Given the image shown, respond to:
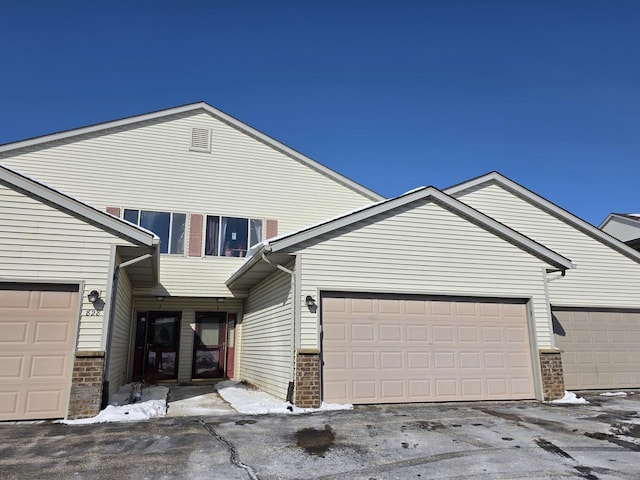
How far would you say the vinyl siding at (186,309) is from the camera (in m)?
14.8

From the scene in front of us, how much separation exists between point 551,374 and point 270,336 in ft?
21.3

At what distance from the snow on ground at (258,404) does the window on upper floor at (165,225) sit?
15.5 feet

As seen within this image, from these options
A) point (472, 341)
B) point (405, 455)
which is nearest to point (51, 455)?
point (405, 455)

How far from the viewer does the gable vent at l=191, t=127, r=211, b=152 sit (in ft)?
50.9

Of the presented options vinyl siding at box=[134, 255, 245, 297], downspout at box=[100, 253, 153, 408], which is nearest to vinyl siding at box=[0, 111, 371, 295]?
vinyl siding at box=[134, 255, 245, 297]

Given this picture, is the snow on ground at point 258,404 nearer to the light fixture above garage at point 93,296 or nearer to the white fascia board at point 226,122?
the light fixture above garage at point 93,296

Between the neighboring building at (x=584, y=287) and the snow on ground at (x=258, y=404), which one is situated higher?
the neighboring building at (x=584, y=287)

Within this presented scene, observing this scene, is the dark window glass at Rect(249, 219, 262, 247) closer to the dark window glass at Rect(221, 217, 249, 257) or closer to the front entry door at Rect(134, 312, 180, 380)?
the dark window glass at Rect(221, 217, 249, 257)

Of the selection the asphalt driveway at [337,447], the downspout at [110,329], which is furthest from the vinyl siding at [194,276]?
the asphalt driveway at [337,447]

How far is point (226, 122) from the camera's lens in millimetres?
16047

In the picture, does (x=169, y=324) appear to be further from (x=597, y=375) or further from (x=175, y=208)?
(x=597, y=375)

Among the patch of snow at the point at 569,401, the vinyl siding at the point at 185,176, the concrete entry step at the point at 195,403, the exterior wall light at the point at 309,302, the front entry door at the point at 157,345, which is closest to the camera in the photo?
the concrete entry step at the point at 195,403

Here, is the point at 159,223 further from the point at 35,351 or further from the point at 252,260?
the point at 35,351

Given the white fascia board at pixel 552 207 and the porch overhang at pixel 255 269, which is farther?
the white fascia board at pixel 552 207
